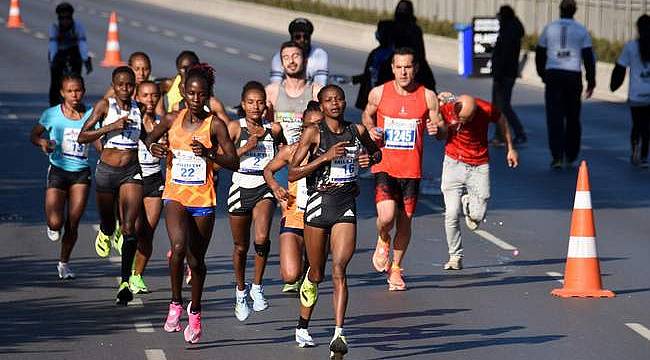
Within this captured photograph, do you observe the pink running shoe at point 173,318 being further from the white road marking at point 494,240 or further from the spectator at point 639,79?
the spectator at point 639,79

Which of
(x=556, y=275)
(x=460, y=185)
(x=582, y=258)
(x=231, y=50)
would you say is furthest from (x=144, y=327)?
(x=231, y=50)

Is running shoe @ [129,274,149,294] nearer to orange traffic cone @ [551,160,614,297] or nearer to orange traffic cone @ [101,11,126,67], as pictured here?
orange traffic cone @ [551,160,614,297]

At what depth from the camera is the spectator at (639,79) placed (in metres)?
24.0

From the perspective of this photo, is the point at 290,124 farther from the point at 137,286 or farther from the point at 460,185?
the point at 460,185

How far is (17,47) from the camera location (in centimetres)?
4772

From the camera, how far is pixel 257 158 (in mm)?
14234

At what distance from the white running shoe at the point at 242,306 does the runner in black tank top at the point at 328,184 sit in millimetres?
1081

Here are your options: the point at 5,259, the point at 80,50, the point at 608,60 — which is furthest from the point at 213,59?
the point at 5,259

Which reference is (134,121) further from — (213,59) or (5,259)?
(213,59)

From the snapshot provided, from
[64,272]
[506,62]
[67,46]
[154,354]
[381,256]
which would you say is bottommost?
[64,272]

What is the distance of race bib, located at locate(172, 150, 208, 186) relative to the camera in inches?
509

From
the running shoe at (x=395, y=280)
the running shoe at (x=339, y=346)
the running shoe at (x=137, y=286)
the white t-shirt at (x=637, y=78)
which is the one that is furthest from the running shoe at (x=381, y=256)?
the white t-shirt at (x=637, y=78)

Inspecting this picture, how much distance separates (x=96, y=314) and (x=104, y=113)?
5.41 ft

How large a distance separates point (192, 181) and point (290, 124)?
8.73 feet
